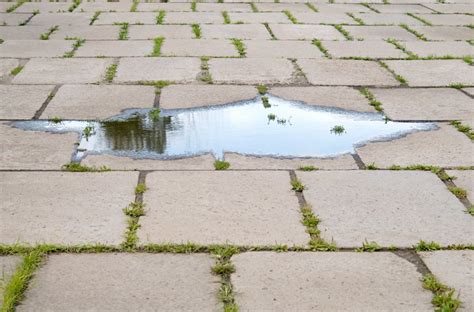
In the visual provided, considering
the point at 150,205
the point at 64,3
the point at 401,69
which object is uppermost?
the point at 150,205

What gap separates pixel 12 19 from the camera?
6855 millimetres

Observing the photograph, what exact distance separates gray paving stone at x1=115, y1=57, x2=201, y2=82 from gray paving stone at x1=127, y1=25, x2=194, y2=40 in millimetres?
920

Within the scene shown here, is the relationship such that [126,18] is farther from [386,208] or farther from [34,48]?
[386,208]

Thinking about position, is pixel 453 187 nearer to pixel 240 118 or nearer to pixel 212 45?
pixel 240 118

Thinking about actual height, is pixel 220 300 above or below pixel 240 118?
above

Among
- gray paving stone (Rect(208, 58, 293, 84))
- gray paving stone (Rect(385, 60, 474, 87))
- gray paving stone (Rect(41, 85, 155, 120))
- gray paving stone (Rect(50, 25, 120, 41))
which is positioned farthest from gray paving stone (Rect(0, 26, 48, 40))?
gray paving stone (Rect(385, 60, 474, 87))

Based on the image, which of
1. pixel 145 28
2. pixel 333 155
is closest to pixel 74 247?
pixel 333 155

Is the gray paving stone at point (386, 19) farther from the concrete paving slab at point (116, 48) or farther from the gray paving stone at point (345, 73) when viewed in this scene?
the concrete paving slab at point (116, 48)

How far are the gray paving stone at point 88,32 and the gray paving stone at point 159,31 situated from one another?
170mm

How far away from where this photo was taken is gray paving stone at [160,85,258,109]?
419cm

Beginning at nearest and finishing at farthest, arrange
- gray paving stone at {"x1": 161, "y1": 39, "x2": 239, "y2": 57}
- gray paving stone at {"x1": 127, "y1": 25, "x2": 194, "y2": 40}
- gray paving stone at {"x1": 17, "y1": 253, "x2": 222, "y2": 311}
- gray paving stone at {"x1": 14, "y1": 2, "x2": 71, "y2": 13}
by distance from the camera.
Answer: gray paving stone at {"x1": 17, "y1": 253, "x2": 222, "y2": 311} → gray paving stone at {"x1": 161, "y1": 39, "x2": 239, "y2": 57} → gray paving stone at {"x1": 127, "y1": 25, "x2": 194, "y2": 40} → gray paving stone at {"x1": 14, "y1": 2, "x2": 71, "y2": 13}

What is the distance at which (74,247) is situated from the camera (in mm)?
2434

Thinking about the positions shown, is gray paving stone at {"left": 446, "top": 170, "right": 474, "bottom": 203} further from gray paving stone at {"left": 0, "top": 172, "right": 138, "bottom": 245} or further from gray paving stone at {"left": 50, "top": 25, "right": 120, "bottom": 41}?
gray paving stone at {"left": 50, "top": 25, "right": 120, "bottom": 41}

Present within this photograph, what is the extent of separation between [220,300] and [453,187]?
1433 millimetres
